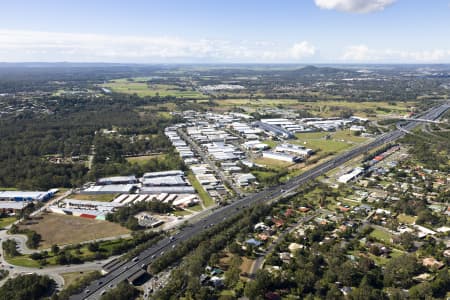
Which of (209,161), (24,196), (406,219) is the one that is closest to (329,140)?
(209,161)

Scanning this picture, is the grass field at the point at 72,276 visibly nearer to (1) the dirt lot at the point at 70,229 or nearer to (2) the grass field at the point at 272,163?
(1) the dirt lot at the point at 70,229

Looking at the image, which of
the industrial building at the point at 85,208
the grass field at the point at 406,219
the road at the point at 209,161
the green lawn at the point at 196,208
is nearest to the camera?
the grass field at the point at 406,219

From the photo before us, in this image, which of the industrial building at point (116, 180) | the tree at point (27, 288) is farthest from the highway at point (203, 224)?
the industrial building at point (116, 180)

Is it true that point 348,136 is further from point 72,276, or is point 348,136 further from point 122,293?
point 122,293

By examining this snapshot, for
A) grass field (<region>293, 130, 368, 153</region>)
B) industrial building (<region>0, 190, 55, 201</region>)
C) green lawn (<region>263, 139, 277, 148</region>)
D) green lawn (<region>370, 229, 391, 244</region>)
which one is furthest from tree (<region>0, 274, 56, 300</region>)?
grass field (<region>293, 130, 368, 153</region>)

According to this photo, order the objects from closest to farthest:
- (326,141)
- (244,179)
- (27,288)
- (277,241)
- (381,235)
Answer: (27,288), (277,241), (381,235), (244,179), (326,141)

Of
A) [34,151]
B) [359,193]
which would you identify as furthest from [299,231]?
[34,151]

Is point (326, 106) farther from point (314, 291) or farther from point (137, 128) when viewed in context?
point (314, 291)
